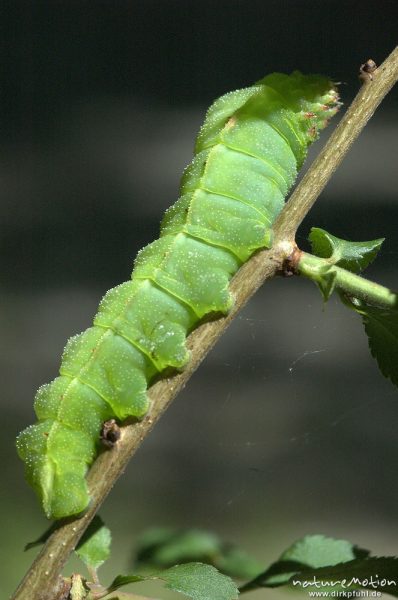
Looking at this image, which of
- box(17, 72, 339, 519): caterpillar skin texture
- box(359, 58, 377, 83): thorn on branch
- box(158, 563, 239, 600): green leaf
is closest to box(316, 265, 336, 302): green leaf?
box(17, 72, 339, 519): caterpillar skin texture

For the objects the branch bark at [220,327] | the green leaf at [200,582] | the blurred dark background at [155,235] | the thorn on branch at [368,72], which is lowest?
the blurred dark background at [155,235]

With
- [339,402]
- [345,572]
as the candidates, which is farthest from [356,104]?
[339,402]

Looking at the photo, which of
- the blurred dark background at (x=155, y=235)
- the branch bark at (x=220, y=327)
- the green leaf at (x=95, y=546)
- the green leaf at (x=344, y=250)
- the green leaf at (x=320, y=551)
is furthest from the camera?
the blurred dark background at (x=155, y=235)

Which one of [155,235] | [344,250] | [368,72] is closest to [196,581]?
[344,250]

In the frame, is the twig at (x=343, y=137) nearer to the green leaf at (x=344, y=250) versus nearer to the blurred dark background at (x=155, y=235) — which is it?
the green leaf at (x=344, y=250)

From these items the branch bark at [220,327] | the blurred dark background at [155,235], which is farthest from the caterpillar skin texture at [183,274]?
the blurred dark background at [155,235]

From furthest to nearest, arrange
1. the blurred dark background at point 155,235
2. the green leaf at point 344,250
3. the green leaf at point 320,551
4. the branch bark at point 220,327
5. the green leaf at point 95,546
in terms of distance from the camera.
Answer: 1. the blurred dark background at point 155,235
2. the green leaf at point 320,551
3. the green leaf at point 95,546
4. the green leaf at point 344,250
5. the branch bark at point 220,327

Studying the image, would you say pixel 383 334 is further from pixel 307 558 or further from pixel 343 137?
pixel 307 558
